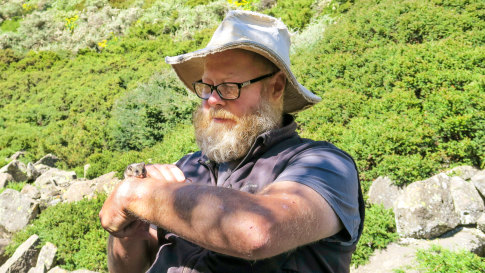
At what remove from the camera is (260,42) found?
1825mm

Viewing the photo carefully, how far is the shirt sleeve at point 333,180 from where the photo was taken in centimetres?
124

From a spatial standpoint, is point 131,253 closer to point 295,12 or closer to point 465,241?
point 465,241

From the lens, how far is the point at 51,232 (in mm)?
5820

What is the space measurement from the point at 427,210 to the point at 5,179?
9969mm

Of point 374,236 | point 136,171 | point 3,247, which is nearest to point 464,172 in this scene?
point 374,236

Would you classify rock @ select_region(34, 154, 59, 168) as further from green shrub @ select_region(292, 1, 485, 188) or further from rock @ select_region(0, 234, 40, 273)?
green shrub @ select_region(292, 1, 485, 188)

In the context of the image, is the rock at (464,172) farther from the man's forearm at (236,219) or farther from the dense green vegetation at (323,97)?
the man's forearm at (236,219)

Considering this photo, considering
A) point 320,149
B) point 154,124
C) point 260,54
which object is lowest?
point 154,124

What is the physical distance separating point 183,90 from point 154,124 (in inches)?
55.6

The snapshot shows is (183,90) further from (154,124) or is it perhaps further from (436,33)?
(436,33)

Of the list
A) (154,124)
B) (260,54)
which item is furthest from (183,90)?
(260,54)

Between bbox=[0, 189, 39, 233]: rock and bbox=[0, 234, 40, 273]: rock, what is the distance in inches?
55.6

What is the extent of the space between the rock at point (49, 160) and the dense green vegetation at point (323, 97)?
33 cm

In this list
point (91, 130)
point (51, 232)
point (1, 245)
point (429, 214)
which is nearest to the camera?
point (429, 214)
